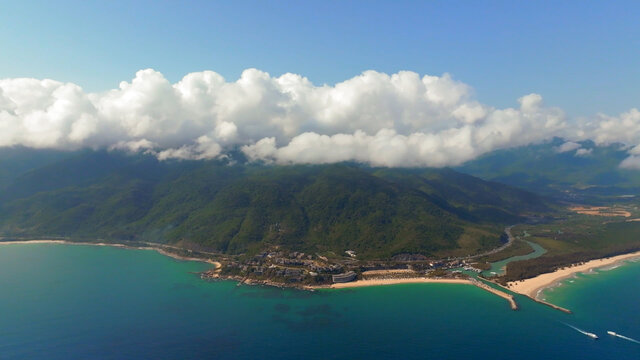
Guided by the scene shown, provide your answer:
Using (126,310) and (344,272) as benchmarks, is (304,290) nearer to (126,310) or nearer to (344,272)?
(344,272)

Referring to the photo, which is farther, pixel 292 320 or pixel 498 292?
pixel 498 292

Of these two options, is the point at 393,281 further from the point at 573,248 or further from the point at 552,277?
the point at 573,248

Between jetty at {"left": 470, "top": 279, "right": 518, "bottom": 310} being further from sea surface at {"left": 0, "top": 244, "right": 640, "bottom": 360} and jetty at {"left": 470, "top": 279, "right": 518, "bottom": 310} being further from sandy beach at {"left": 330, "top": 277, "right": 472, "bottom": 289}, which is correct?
sandy beach at {"left": 330, "top": 277, "right": 472, "bottom": 289}

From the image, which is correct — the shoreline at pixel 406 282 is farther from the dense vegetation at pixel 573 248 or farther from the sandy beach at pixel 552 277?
the dense vegetation at pixel 573 248

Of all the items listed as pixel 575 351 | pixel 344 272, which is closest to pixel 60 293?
pixel 344 272

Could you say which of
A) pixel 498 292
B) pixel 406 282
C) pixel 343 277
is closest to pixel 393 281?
pixel 406 282

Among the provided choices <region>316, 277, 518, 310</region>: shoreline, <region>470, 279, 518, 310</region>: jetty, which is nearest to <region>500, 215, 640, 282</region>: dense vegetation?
<region>470, 279, 518, 310</region>: jetty
